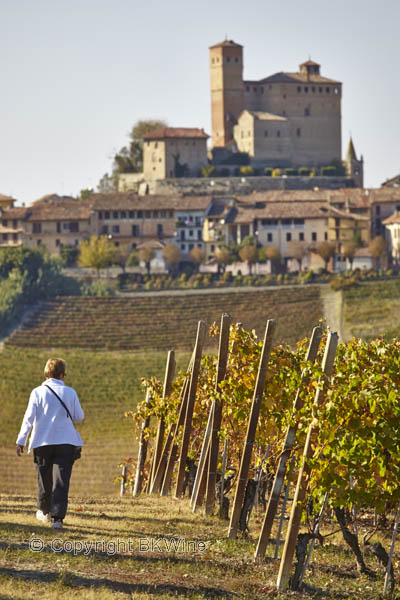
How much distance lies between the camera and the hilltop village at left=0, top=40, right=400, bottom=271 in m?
82.3

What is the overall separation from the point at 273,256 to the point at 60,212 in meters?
16.8

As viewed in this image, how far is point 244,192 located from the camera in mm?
89688

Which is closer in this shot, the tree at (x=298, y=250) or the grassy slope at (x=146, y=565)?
the grassy slope at (x=146, y=565)

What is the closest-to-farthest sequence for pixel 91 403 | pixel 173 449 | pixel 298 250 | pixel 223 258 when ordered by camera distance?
pixel 173 449, pixel 91 403, pixel 223 258, pixel 298 250

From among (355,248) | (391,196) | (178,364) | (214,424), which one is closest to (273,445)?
(214,424)

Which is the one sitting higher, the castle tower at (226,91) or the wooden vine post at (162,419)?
the castle tower at (226,91)

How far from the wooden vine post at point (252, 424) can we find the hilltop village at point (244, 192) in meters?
→ 68.5

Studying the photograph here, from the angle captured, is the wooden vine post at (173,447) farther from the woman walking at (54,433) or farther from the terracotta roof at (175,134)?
the terracotta roof at (175,134)

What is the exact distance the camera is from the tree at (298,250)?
79938 mm

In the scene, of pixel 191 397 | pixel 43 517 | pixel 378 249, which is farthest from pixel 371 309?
pixel 43 517

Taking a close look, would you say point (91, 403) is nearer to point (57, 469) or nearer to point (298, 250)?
point (298, 250)

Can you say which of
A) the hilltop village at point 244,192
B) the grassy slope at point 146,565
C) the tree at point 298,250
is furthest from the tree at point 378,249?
the grassy slope at point 146,565

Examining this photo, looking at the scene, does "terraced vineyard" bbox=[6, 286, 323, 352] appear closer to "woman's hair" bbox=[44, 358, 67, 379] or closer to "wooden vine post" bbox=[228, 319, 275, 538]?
"wooden vine post" bbox=[228, 319, 275, 538]

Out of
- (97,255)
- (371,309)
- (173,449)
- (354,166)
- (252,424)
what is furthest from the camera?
(354,166)
